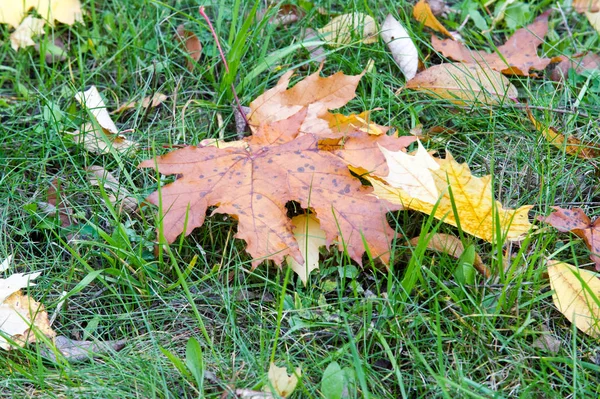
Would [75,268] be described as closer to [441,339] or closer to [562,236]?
[441,339]

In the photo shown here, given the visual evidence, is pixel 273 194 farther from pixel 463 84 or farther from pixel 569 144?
pixel 569 144

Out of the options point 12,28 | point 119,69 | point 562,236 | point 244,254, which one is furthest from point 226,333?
point 12,28

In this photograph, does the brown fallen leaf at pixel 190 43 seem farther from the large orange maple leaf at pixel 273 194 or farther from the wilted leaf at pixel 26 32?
the large orange maple leaf at pixel 273 194

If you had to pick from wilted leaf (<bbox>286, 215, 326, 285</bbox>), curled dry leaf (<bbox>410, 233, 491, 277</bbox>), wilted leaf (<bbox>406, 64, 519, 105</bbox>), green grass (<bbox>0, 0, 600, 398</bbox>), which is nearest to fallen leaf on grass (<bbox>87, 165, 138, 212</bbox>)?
green grass (<bbox>0, 0, 600, 398</bbox>)

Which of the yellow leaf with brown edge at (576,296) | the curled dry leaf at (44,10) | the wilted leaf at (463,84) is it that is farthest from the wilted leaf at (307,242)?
the curled dry leaf at (44,10)

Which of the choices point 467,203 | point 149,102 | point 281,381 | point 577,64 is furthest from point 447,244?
point 149,102

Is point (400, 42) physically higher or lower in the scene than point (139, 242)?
higher
